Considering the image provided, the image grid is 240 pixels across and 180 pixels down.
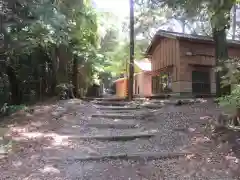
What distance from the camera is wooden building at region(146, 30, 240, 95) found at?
16.3 m

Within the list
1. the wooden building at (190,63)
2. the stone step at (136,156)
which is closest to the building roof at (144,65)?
the wooden building at (190,63)

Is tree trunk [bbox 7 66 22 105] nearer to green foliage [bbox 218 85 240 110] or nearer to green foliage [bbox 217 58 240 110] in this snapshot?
Result: green foliage [bbox 217 58 240 110]

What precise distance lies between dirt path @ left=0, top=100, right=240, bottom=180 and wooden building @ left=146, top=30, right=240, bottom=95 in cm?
781

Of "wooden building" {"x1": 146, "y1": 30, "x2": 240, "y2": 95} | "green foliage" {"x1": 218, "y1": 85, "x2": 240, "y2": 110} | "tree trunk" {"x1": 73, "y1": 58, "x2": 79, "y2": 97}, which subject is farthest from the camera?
"wooden building" {"x1": 146, "y1": 30, "x2": 240, "y2": 95}

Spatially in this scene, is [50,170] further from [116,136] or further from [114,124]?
[114,124]

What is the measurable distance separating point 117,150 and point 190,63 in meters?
11.5

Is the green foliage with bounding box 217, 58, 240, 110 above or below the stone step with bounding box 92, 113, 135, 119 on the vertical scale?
above

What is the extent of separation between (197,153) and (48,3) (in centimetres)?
485

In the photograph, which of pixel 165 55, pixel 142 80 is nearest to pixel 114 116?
pixel 165 55

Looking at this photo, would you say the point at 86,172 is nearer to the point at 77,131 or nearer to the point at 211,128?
the point at 77,131

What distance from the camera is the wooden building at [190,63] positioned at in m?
16.3

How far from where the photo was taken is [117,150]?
5.97m

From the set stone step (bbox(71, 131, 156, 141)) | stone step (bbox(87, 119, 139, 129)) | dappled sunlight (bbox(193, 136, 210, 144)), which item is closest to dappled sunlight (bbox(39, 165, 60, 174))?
stone step (bbox(71, 131, 156, 141))

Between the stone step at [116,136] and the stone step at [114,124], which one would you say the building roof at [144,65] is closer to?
the stone step at [114,124]
